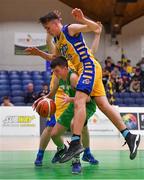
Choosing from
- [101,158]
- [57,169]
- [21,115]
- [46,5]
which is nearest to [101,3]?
[46,5]

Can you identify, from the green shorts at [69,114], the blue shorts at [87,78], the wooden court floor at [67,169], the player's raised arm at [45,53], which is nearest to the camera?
the wooden court floor at [67,169]

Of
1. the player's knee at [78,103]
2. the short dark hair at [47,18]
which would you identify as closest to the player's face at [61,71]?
the player's knee at [78,103]

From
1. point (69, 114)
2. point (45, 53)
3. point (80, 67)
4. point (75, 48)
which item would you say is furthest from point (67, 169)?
point (45, 53)

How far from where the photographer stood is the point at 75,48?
18.0 feet

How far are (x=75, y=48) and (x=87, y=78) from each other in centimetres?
39

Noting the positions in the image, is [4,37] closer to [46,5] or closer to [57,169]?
[46,5]

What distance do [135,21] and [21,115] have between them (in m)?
12.0

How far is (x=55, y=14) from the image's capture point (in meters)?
5.53

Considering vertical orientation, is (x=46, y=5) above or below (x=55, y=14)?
above

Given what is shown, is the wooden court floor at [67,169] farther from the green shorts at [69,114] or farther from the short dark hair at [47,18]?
the short dark hair at [47,18]

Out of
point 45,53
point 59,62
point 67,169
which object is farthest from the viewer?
point 45,53

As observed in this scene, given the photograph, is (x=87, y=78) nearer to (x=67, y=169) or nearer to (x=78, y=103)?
(x=78, y=103)

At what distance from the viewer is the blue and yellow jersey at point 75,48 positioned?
546 centimetres

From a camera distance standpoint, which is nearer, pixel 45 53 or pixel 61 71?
pixel 61 71
